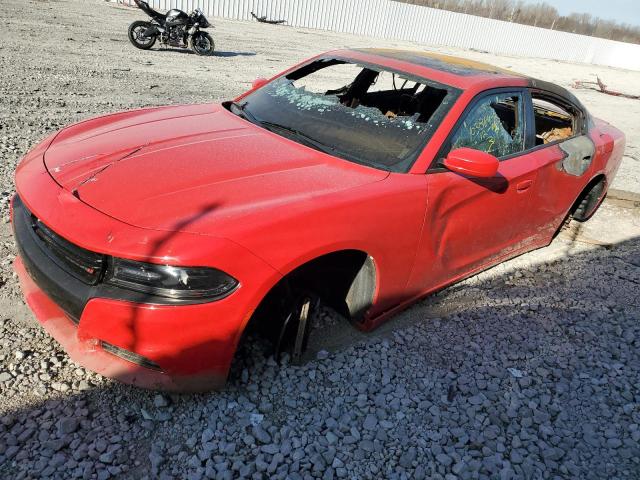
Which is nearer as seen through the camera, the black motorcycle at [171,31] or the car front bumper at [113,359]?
the car front bumper at [113,359]

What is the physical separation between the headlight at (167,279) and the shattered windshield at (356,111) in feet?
3.77

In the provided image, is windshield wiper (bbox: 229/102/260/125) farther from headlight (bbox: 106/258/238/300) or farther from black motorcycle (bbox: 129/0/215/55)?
black motorcycle (bbox: 129/0/215/55)

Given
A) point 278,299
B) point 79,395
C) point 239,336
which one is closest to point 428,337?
point 278,299

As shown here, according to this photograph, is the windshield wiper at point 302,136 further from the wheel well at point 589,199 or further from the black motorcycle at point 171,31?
the black motorcycle at point 171,31

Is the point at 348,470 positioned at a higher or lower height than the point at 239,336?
lower

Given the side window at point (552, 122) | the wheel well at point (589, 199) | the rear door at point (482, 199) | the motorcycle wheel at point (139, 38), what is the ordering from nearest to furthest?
the rear door at point (482, 199)
the side window at point (552, 122)
the wheel well at point (589, 199)
the motorcycle wheel at point (139, 38)

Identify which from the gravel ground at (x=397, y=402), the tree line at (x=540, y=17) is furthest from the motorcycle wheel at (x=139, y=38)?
the tree line at (x=540, y=17)

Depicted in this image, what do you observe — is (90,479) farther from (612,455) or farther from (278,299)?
(612,455)

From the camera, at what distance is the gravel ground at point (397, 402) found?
212 centimetres

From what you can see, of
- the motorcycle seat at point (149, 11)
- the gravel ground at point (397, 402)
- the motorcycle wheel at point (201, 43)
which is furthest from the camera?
the motorcycle wheel at point (201, 43)

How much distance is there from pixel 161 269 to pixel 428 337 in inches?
68.2

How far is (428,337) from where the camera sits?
3.05 meters

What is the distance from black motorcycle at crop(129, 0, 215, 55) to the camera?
38.9 ft

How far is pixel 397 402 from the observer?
99.8 inches
